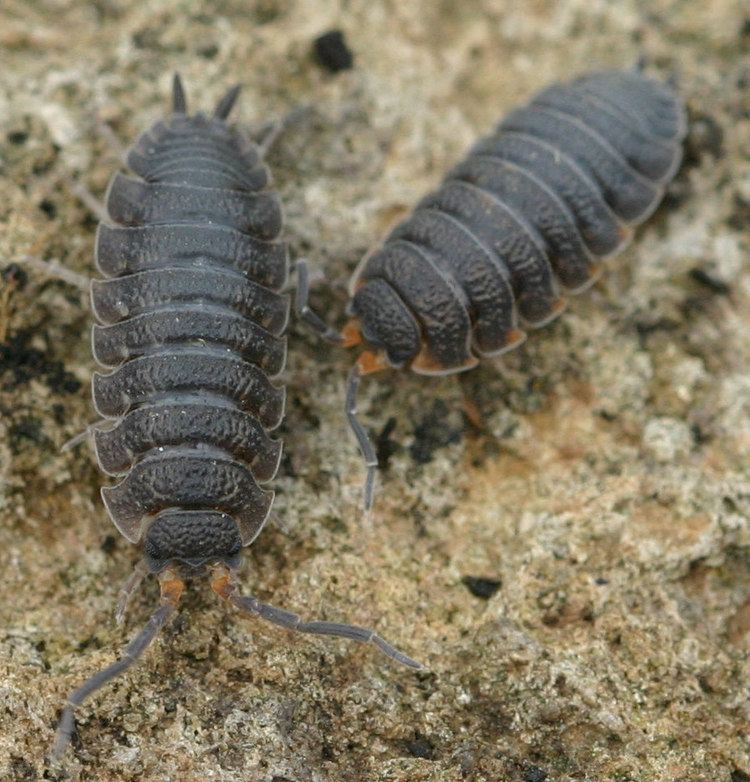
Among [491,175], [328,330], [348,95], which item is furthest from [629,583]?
[348,95]

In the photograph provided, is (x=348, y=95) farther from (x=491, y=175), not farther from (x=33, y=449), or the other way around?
(x=33, y=449)

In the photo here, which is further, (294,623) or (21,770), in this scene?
(294,623)

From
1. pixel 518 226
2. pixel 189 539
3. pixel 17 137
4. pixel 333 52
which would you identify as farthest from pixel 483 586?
pixel 17 137

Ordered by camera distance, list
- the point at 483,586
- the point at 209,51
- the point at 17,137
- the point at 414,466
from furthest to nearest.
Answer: the point at 209,51, the point at 17,137, the point at 414,466, the point at 483,586

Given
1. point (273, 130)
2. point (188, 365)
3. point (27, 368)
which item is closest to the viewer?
point (188, 365)

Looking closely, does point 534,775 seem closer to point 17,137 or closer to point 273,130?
point 273,130

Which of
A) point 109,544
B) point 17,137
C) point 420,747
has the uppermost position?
point 17,137

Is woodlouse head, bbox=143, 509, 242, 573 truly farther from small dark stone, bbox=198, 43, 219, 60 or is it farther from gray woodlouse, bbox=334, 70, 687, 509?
small dark stone, bbox=198, 43, 219, 60
